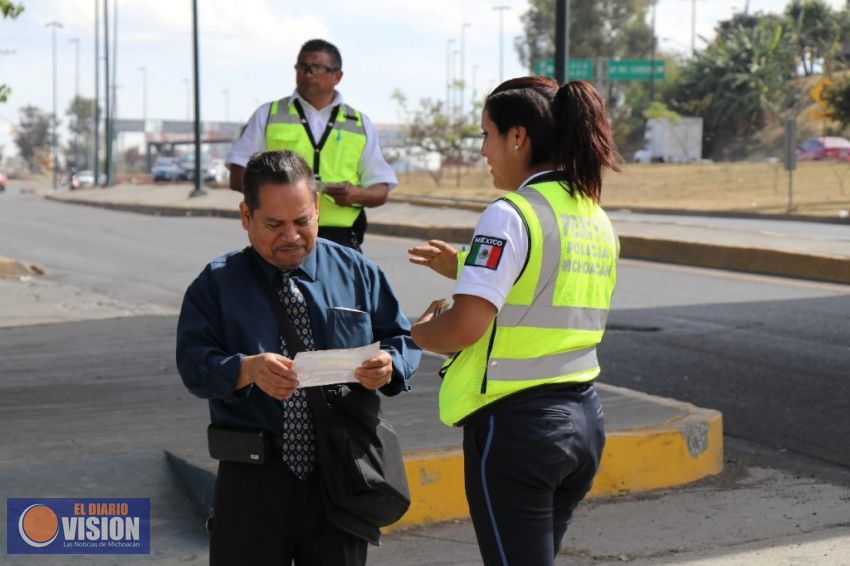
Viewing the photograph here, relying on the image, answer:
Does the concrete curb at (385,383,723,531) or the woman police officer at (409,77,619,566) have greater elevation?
the woman police officer at (409,77,619,566)

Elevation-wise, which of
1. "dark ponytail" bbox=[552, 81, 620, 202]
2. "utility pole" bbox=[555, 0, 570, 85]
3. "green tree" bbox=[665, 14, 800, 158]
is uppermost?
"green tree" bbox=[665, 14, 800, 158]

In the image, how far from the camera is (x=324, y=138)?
6.68m

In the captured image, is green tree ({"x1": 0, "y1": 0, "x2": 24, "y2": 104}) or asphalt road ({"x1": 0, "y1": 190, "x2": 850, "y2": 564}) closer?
asphalt road ({"x1": 0, "y1": 190, "x2": 850, "y2": 564})

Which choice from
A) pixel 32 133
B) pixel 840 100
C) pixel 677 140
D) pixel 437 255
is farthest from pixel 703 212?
pixel 32 133

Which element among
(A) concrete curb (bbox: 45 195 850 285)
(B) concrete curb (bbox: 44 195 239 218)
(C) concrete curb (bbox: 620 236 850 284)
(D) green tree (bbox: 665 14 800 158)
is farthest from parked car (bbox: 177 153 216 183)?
(C) concrete curb (bbox: 620 236 850 284)

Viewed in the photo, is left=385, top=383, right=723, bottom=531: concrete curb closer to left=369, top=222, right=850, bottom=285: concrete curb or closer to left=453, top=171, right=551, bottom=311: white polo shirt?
left=453, top=171, right=551, bottom=311: white polo shirt

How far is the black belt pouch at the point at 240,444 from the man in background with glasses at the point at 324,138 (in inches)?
131

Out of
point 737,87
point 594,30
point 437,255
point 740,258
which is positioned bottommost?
point 740,258

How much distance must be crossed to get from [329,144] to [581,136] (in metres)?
3.47

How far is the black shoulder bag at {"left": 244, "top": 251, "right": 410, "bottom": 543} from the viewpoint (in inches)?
128

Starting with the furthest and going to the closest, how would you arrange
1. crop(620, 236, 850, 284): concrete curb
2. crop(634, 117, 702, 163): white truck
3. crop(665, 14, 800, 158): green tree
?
crop(665, 14, 800, 158): green tree < crop(634, 117, 702, 163): white truck < crop(620, 236, 850, 284): concrete curb

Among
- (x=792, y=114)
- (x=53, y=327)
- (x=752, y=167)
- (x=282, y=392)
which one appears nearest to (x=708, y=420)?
(x=282, y=392)

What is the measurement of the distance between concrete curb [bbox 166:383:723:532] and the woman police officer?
7.31 feet

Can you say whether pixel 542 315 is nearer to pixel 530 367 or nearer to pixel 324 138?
pixel 530 367
